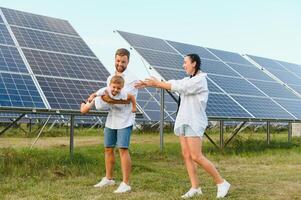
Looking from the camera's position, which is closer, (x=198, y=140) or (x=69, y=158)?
(x=198, y=140)

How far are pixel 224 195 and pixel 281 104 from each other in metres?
9.72

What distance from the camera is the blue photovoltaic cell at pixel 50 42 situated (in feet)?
35.3

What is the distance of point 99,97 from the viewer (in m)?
5.44

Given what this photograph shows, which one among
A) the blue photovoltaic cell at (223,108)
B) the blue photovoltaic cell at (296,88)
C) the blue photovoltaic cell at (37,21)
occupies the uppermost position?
the blue photovoltaic cell at (37,21)

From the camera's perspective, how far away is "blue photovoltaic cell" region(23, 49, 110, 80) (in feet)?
31.7

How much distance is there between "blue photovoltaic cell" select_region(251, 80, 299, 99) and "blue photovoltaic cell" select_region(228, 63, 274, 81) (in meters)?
0.33

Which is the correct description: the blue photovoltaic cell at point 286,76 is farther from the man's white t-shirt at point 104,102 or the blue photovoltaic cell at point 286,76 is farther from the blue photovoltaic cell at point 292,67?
the man's white t-shirt at point 104,102

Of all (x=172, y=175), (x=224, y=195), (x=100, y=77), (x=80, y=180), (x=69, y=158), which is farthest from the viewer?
(x=100, y=77)

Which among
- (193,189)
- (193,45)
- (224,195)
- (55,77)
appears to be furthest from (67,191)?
(193,45)

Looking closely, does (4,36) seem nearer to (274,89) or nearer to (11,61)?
(11,61)

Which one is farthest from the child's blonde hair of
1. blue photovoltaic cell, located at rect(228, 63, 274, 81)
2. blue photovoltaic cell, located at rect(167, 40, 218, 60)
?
blue photovoltaic cell, located at rect(228, 63, 274, 81)

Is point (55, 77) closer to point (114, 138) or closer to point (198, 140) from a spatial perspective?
point (114, 138)

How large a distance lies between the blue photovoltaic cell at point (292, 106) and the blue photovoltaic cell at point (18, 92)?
26.6ft

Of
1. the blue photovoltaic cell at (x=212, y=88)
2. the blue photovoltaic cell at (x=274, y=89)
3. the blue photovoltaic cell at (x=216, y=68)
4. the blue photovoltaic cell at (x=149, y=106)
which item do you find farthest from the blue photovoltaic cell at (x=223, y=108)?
the blue photovoltaic cell at (x=149, y=106)
